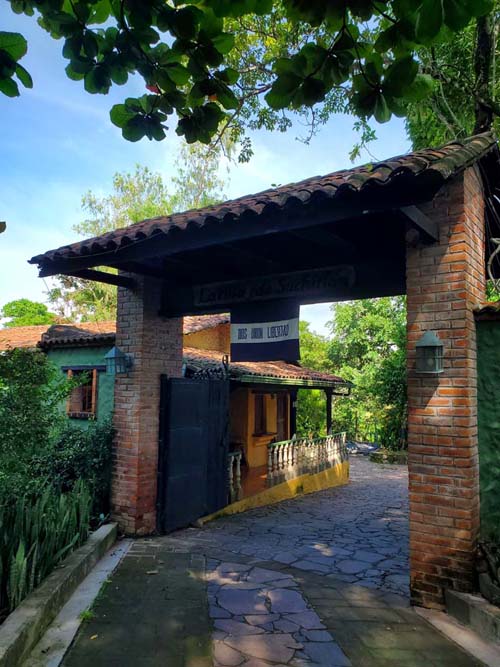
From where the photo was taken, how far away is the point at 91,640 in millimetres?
3365

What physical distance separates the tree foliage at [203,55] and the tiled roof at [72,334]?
510 cm

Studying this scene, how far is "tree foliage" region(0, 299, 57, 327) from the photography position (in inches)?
1294

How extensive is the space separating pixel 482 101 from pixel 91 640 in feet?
24.2

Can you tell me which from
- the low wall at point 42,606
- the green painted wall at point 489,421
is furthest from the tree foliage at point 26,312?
the green painted wall at point 489,421

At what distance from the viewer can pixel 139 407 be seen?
609 centimetres

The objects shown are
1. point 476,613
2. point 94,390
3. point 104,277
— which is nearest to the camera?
point 476,613

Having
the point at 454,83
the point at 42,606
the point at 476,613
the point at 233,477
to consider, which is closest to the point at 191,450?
the point at 233,477

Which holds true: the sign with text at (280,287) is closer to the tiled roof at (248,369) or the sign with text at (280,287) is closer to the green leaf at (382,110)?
the tiled roof at (248,369)

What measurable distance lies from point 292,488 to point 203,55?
9.77 metres

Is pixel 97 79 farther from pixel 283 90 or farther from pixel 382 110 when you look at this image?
pixel 382 110

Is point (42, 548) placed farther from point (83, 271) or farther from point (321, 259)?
point (321, 259)

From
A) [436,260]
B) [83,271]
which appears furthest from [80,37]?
[83,271]

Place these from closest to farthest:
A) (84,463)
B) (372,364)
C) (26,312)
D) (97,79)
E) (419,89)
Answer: (419,89)
(97,79)
(84,463)
(372,364)
(26,312)

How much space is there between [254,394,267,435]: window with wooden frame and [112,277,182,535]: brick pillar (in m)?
7.22
